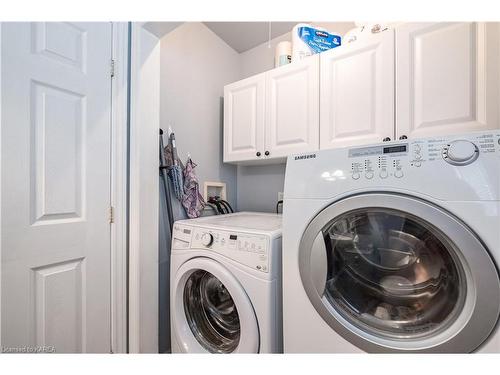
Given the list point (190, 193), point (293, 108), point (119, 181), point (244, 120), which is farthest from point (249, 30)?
point (119, 181)

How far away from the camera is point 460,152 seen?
0.57m

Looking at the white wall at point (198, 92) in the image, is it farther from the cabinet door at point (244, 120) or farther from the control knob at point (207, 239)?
the control knob at point (207, 239)

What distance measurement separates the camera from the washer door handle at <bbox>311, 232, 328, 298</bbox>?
0.74 m

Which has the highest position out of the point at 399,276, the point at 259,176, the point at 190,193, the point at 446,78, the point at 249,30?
the point at 249,30

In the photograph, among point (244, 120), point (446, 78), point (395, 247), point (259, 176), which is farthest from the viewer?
point (259, 176)

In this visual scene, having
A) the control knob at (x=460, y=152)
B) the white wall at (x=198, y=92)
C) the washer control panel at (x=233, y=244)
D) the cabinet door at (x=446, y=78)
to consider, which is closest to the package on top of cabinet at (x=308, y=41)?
the cabinet door at (x=446, y=78)

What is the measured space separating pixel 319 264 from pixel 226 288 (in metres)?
0.46

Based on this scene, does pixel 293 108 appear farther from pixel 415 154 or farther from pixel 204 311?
pixel 204 311

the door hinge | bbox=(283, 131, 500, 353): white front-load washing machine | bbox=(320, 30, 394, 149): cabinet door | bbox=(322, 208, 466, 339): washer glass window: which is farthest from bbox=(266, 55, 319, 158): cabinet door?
the door hinge

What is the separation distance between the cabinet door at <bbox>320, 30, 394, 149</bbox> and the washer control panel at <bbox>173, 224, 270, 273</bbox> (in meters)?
0.71
